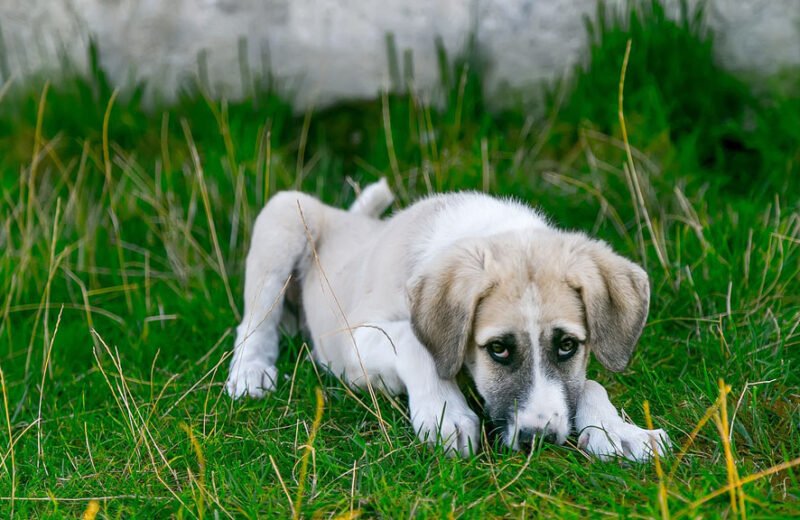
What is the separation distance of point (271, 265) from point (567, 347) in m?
2.00

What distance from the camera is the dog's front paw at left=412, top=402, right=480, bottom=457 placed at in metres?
3.61

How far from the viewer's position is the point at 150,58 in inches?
272

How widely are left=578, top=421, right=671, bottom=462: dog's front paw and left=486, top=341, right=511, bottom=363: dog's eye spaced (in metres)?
0.41

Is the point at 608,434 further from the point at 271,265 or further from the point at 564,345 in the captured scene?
the point at 271,265

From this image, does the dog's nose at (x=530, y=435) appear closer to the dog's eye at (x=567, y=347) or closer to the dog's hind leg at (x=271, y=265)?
the dog's eye at (x=567, y=347)

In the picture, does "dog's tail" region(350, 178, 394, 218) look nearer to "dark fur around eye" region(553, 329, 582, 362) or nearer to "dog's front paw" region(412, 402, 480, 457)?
"dog's front paw" region(412, 402, 480, 457)

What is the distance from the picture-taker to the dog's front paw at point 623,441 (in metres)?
3.53

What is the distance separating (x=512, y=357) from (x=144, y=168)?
3707 mm

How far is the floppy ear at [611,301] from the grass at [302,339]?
0.37 meters

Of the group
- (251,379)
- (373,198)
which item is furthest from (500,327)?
(373,198)

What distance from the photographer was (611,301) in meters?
3.75

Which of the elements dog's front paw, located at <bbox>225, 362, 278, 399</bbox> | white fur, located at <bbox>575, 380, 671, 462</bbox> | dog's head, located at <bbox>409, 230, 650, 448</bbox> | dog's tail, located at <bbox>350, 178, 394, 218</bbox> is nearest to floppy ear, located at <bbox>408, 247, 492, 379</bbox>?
dog's head, located at <bbox>409, 230, 650, 448</bbox>

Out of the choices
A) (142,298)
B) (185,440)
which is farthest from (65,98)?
(185,440)

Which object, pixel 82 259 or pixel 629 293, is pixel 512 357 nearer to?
pixel 629 293
